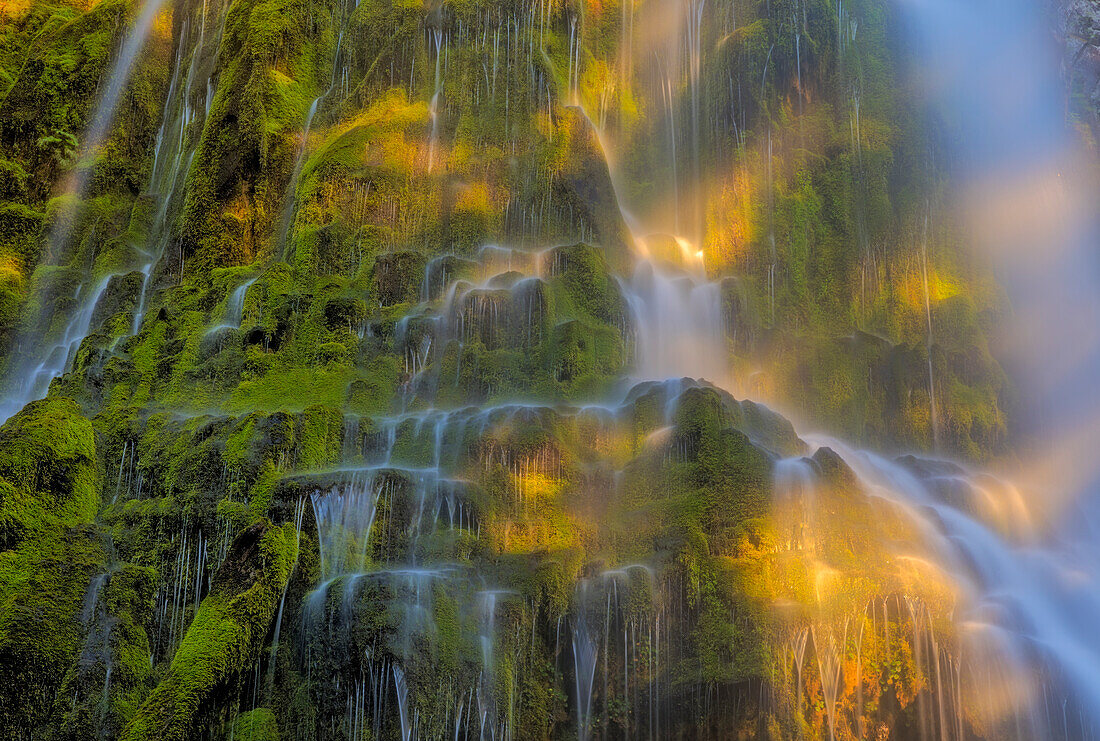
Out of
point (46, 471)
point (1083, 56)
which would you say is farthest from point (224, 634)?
point (1083, 56)

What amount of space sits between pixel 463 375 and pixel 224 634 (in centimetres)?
730

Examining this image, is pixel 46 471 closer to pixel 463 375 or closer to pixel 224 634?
pixel 224 634

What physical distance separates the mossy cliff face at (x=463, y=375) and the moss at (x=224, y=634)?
1.9 inches

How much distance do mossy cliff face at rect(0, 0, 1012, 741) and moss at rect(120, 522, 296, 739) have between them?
5 centimetres

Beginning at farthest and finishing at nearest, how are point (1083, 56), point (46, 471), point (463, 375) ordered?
1. point (1083, 56)
2. point (463, 375)
3. point (46, 471)

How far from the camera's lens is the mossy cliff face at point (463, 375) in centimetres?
1118

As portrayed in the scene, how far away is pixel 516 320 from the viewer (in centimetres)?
1770

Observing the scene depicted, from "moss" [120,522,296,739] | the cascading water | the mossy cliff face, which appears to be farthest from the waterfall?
"moss" [120,522,296,739]

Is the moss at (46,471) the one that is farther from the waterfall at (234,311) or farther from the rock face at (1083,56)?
the rock face at (1083,56)

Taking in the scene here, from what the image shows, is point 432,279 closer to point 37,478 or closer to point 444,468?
point 444,468

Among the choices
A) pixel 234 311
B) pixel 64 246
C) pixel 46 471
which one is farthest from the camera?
pixel 64 246

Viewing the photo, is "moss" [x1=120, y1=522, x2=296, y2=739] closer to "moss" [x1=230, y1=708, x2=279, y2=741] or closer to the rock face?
"moss" [x1=230, y1=708, x2=279, y2=741]

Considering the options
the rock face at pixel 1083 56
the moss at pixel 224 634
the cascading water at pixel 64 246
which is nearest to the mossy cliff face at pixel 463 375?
the moss at pixel 224 634

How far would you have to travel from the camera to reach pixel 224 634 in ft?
35.3
